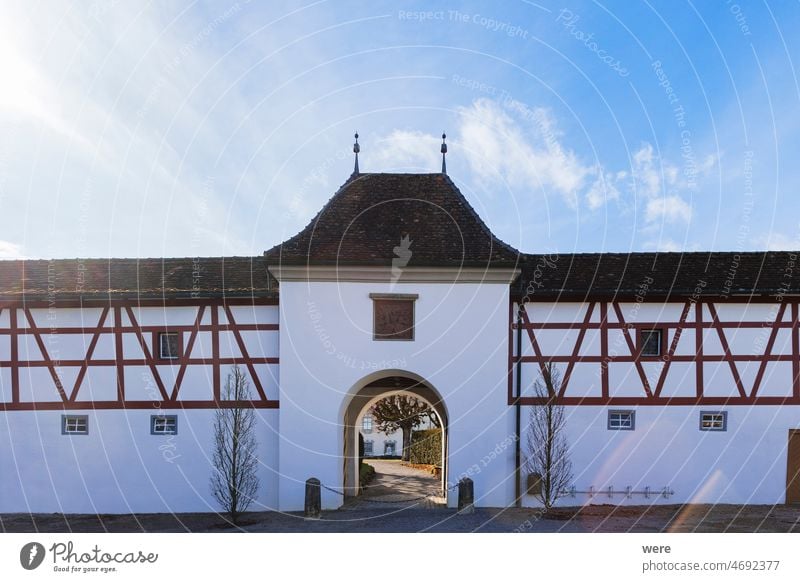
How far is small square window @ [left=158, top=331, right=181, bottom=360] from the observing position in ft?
45.6

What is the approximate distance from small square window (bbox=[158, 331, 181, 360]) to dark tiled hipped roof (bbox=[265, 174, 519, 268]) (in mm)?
3091

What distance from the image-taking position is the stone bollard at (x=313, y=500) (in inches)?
491

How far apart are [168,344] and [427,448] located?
44.6ft

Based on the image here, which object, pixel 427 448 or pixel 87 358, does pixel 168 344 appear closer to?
pixel 87 358

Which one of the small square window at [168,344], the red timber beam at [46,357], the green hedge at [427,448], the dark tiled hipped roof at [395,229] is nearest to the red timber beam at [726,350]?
the dark tiled hipped roof at [395,229]

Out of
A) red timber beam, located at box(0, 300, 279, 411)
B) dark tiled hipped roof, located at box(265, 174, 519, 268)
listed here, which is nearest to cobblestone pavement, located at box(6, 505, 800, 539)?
red timber beam, located at box(0, 300, 279, 411)

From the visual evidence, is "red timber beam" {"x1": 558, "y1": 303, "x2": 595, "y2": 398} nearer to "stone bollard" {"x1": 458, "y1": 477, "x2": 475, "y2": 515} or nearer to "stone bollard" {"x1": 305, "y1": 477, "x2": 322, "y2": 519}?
"stone bollard" {"x1": 458, "y1": 477, "x2": 475, "y2": 515}

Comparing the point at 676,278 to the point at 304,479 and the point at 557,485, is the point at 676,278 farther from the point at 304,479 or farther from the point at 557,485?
the point at 304,479

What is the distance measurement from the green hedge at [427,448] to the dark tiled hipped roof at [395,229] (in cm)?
1176

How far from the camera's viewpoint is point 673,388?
13641 mm

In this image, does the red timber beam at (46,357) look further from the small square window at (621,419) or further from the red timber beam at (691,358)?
the small square window at (621,419)
